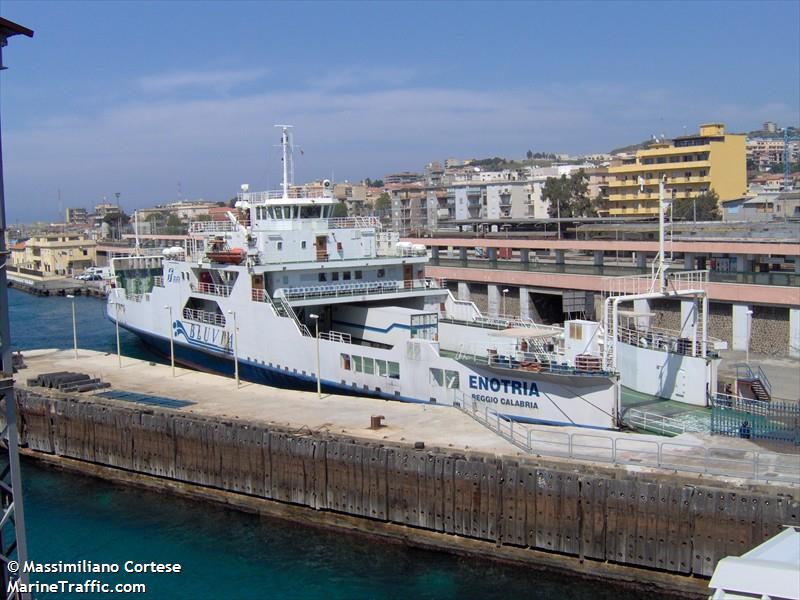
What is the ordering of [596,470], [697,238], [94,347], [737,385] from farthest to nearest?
1. [94,347]
2. [697,238]
3. [737,385]
4. [596,470]

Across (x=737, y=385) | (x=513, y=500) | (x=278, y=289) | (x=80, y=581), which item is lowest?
(x=80, y=581)

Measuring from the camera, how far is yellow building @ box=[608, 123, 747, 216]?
68.5 m

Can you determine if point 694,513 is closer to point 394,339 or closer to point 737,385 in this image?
point 737,385

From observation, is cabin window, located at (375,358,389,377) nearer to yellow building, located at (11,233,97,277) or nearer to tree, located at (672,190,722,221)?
tree, located at (672,190,722,221)

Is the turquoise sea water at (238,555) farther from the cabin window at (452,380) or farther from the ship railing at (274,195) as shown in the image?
the ship railing at (274,195)

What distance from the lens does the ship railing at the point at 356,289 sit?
3083cm

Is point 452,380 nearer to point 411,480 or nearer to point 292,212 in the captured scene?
point 411,480

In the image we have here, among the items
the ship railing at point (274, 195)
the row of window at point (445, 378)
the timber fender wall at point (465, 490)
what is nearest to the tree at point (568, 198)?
the ship railing at point (274, 195)

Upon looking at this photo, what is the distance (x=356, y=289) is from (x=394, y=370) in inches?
230

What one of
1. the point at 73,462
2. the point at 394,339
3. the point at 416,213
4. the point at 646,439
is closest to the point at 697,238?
the point at 394,339

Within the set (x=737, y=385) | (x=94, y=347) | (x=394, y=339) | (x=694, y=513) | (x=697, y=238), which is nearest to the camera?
(x=694, y=513)

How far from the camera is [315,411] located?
23.9 m

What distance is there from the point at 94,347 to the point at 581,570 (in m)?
37.0

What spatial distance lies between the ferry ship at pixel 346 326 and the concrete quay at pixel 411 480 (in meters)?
1.87
